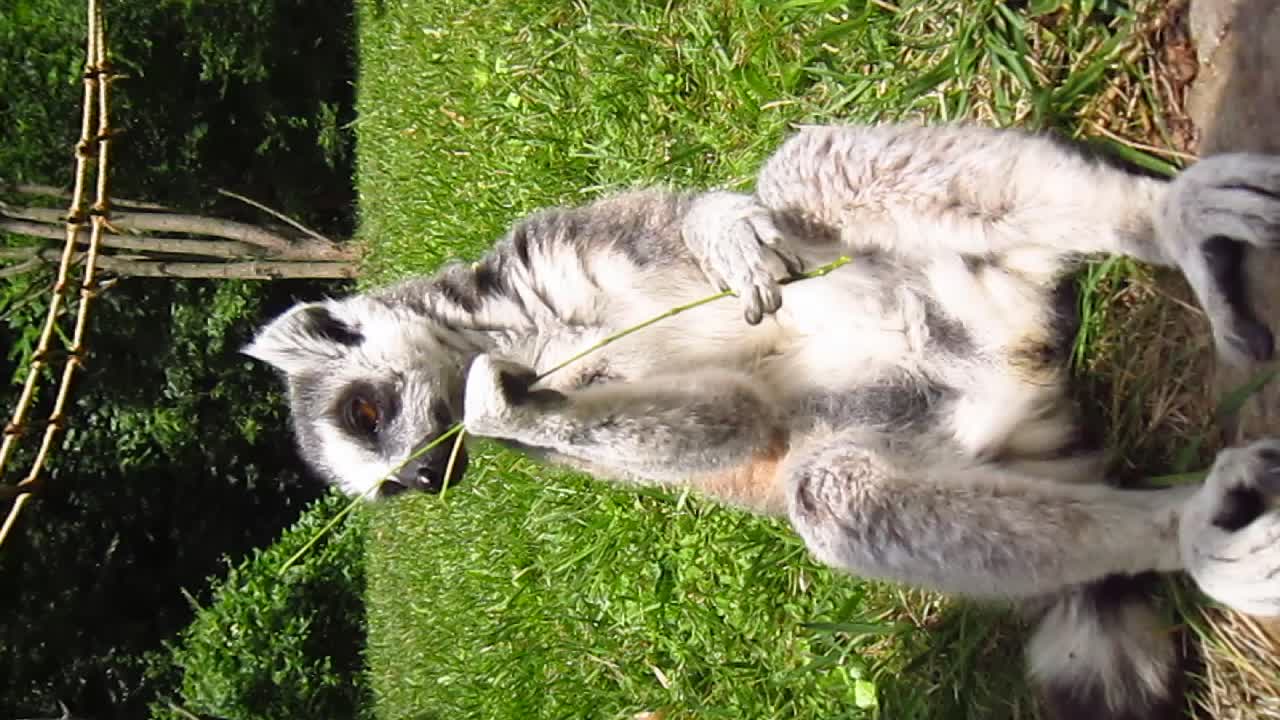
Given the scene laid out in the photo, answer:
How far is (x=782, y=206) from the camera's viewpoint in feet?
8.60

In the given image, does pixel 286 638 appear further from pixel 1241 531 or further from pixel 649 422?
pixel 1241 531

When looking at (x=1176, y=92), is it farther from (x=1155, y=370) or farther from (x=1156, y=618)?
(x=1156, y=618)

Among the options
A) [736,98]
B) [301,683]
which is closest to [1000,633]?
[736,98]

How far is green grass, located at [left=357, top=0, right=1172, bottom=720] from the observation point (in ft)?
9.67

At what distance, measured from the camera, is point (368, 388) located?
10.4 ft

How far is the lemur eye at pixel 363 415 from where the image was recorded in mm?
3170

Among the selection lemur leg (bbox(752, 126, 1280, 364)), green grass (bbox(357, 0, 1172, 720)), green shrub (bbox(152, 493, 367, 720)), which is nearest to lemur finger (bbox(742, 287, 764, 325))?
lemur leg (bbox(752, 126, 1280, 364))

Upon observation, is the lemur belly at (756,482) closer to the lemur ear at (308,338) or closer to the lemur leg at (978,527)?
the lemur leg at (978,527)

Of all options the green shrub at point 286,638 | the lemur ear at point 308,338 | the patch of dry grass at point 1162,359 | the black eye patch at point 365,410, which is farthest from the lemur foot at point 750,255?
the green shrub at point 286,638

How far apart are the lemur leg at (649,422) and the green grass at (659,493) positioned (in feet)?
2.65

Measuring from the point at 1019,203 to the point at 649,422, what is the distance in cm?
97

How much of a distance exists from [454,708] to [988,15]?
13.5ft

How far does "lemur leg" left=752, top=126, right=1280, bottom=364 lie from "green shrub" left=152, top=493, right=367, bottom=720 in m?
6.77

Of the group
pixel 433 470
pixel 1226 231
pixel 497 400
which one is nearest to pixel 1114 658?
pixel 1226 231
